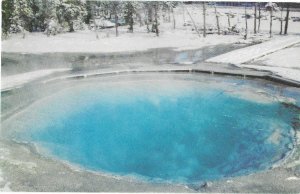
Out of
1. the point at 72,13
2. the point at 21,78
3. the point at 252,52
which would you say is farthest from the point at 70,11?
the point at 252,52

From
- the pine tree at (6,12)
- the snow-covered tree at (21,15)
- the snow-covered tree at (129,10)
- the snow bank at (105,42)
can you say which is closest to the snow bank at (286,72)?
the snow bank at (105,42)

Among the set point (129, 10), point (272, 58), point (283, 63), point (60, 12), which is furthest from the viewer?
point (129, 10)

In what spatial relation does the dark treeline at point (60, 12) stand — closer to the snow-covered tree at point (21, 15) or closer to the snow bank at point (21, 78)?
the snow-covered tree at point (21, 15)

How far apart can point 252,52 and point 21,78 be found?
4785 mm

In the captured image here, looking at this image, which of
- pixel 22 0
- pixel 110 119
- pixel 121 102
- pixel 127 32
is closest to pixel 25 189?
pixel 110 119

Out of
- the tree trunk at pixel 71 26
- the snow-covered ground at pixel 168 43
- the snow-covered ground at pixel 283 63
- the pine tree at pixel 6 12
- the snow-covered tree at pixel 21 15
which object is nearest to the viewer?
the pine tree at pixel 6 12

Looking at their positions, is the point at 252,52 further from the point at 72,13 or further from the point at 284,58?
the point at 72,13

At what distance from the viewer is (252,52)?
348 inches

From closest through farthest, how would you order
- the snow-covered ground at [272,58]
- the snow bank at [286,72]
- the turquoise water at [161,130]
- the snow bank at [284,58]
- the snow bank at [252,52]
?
the turquoise water at [161,130] → the snow bank at [286,72] → the snow-covered ground at [272,58] → the snow bank at [284,58] → the snow bank at [252,52]

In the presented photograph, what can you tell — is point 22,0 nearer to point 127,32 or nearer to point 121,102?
point 121,102

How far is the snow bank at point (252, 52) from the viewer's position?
319 inches

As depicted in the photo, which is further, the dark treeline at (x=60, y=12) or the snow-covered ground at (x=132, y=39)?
the snow-covered ground at (x=132, y=39)

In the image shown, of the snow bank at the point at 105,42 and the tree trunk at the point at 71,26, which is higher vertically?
the tree trunk at the point at 71,26

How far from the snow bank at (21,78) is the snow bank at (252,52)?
10.7ft
